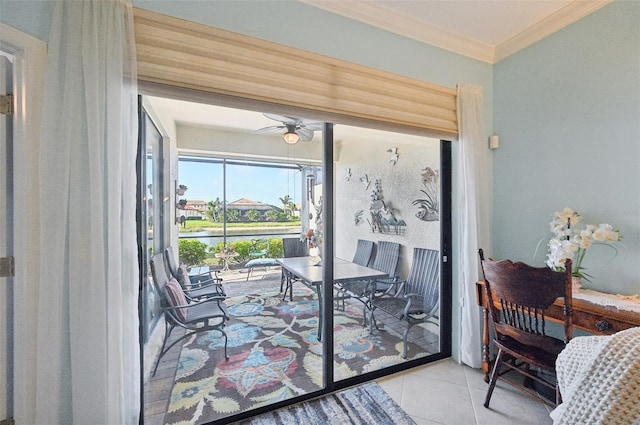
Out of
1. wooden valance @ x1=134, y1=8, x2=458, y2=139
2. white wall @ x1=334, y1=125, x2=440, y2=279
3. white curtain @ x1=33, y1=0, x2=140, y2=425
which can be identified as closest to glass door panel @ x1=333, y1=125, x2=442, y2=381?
white wall @ x1=334, y1=125, x2=440, y2=279

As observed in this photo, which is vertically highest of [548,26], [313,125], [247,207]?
[548,26]

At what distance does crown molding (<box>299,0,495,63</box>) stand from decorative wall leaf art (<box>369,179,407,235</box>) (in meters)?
1.30

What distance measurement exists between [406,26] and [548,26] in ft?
3.65

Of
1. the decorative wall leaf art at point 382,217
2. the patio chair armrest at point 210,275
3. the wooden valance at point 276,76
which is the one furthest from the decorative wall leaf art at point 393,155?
the patio chair armrest at point 210,275

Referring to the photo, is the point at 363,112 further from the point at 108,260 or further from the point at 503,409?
the point at 503,409

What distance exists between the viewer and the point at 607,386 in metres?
0.83

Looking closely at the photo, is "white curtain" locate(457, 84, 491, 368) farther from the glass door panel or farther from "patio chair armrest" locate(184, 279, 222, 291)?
"patio chair armrest" locate(184, 279, 222, 291)

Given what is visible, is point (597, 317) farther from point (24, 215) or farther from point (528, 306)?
point (24, 215)

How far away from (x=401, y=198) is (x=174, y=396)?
255 centimetres

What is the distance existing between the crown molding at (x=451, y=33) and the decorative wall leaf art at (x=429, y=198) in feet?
3.54

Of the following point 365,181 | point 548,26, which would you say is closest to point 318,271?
point 365,181

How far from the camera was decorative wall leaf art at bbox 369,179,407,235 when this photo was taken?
283 centimetres

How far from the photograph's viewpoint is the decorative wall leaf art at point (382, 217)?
2828mm

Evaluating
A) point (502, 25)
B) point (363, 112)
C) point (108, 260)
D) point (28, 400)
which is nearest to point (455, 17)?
point (502, 25)
